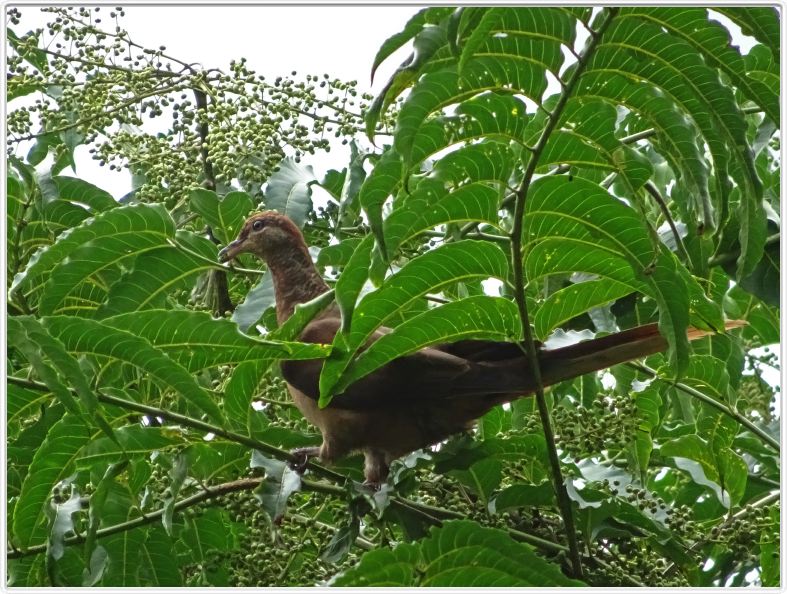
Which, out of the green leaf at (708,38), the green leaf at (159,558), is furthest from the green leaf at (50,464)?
the green leaf at (708,38)

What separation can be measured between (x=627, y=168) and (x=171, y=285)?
1.39 metres

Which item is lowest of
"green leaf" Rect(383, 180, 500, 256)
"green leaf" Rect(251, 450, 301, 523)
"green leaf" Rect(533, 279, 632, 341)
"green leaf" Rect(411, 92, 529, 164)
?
"green leaf" Rect(251, 450, 301, 523)

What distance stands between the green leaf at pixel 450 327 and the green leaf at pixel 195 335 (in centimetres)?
13

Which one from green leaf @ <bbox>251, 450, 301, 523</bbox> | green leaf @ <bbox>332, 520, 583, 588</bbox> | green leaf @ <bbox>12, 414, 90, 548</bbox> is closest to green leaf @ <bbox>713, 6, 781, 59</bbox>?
green leaf @ <bbox>332, 520, 583, 588</bbox>

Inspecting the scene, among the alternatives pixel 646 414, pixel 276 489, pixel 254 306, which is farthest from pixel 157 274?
pixel 646 414

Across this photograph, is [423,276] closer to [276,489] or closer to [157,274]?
[276,489]

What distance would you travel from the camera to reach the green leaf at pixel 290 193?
11.2 ft

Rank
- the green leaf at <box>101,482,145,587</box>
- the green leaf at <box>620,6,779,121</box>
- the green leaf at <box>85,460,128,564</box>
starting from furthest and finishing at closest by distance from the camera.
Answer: the green leaf at <box>101,482,145,587</box>, the green leaf at <box>85,460,128,564</box>, the green leaf at <box>620,6,779,121</box>

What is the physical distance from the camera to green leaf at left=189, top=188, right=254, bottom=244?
3.29 m

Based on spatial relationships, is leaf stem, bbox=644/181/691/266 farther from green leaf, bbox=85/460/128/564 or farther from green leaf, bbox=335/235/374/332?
green leaf, bbox=85/460/128/564

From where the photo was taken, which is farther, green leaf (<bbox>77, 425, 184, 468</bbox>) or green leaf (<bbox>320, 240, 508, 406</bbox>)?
green leaf (<bbox>77, 425, 184, 468</bbox>)

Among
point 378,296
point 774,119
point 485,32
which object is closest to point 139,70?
point 378,296

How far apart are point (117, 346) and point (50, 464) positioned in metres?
0.52

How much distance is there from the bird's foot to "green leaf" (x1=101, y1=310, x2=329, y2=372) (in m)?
0.52
